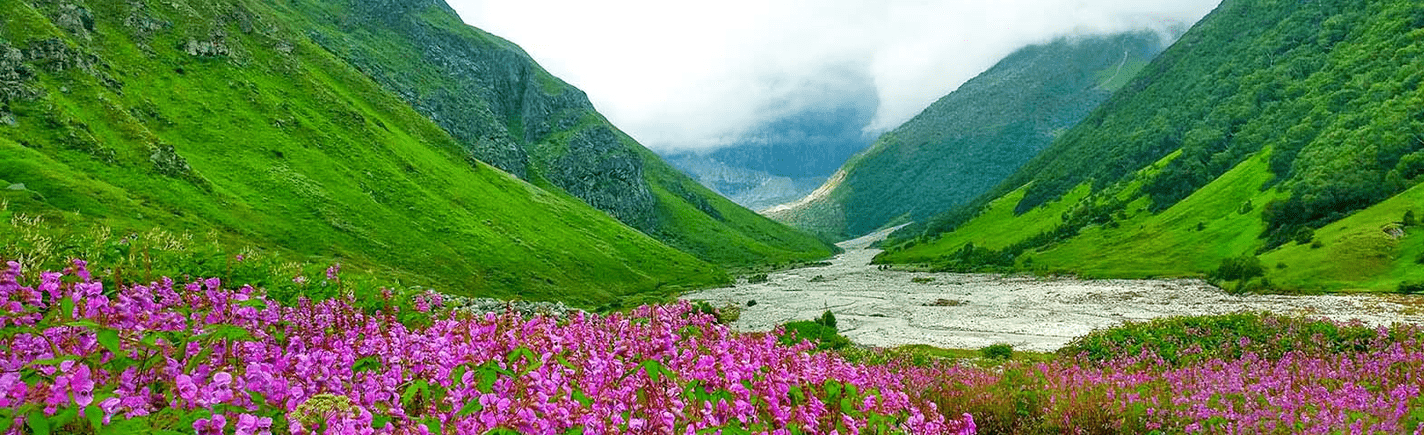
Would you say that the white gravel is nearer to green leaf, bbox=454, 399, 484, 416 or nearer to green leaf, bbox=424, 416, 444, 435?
green leaf, bbox=454, 399, 484, 416

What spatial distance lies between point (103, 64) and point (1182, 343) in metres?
136

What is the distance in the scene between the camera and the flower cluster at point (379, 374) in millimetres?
3711

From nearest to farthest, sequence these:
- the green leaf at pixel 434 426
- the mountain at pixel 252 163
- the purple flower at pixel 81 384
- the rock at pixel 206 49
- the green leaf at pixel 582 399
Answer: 1. the purple flower at pixel 81 384
2. the green leaf at pixel 434 426
3. the green leaf at pixel 582 399
4. the mountain at pixel 252 163
5. the rock at pixel 206 49

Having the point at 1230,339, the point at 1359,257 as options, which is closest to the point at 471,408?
the point at 1230,339

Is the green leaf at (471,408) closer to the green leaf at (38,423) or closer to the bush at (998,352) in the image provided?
the green leaf at (38,423)

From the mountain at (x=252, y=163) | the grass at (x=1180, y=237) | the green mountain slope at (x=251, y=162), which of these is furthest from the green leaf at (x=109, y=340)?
the grass at (x=1180, y=237)

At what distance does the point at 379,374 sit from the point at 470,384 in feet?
2.98

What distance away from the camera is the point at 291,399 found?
441cm

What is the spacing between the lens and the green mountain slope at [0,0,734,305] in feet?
236

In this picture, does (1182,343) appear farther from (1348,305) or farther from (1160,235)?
(1160,235)

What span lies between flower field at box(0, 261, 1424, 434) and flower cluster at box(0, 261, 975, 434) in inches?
0.8

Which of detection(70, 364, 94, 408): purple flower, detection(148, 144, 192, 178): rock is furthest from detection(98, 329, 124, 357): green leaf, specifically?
detection(148, 144, 192, 178): rock

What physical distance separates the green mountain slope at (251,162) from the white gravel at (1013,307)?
36.1 m

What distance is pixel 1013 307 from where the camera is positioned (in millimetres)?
82812
